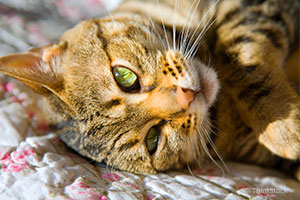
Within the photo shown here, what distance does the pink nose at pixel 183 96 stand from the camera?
1.01m

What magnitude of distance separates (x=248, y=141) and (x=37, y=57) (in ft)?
3.65

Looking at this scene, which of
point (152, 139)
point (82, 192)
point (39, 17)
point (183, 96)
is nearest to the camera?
point (82, 192)

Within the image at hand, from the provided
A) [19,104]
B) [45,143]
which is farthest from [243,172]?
[19,104]

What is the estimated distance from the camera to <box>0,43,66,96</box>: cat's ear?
3.64 ft

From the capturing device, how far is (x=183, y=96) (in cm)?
101

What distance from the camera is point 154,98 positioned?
1.03 m

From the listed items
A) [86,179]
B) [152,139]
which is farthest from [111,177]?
[152,139]

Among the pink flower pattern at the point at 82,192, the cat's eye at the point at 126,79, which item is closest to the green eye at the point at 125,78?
the cat's eye at the point at 126,79

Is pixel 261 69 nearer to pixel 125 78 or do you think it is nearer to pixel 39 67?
pixel 125 78

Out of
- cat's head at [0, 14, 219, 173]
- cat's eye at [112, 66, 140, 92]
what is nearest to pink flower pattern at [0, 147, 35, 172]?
cat's head at [0, 14, 219, 173]

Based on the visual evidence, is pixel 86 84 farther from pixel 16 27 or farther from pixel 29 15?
pixel 29 15

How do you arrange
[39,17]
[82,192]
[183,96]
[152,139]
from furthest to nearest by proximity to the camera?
[39,17] < [152,139] < [183,96] < [82,192]

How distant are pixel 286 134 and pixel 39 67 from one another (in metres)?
1.09

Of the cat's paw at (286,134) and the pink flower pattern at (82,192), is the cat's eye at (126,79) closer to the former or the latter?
the pink flower pattern at (82,192)
